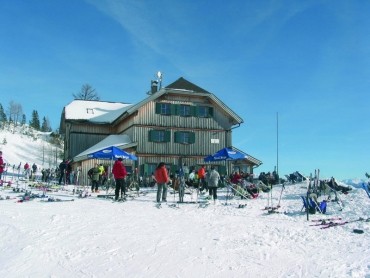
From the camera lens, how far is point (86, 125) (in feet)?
103

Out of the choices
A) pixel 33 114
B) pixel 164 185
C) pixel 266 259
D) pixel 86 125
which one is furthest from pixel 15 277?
pixel 33 114

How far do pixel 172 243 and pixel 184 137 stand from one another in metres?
21.8

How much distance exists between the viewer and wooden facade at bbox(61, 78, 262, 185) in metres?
28.6

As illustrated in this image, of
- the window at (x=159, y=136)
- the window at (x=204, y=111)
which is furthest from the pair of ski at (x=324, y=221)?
the window at (x=204, y=111)

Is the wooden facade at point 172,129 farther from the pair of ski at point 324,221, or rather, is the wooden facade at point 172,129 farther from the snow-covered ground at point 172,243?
the pair of ski at point 324,221

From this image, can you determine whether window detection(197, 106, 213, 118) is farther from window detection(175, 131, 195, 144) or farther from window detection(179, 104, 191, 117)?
window detection(175, 131, 195, 144)

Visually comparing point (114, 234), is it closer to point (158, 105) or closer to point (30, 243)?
point (30, 243)

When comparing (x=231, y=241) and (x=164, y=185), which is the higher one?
(x=164, y=185)

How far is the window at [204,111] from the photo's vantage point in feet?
99.7

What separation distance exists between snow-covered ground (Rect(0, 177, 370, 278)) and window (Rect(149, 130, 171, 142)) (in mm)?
16354

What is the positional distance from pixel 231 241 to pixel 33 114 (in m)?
125

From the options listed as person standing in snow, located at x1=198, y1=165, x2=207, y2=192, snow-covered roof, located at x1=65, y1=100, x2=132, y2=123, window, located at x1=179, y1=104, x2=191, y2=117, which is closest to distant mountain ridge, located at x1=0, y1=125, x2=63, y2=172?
snow-covered roof, located at x1=65, y1=100, x2=132, y2=123

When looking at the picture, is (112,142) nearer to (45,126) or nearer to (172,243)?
(172,243)

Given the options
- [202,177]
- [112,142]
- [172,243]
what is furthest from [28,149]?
[172,243]
